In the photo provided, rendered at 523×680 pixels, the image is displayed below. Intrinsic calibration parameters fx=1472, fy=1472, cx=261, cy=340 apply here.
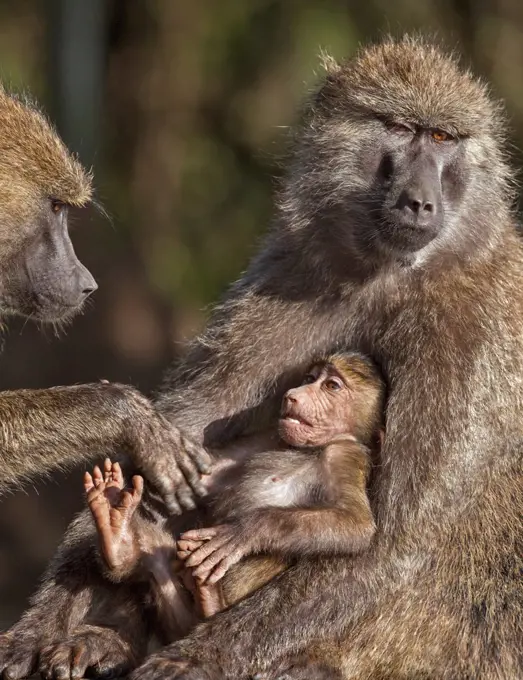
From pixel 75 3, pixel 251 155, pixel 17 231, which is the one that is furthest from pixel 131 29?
pixel 17 231

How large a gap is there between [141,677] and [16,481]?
1.21 metres

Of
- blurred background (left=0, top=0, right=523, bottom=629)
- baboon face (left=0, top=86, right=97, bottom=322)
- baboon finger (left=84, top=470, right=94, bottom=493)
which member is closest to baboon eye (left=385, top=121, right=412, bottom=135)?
baboon face (left=0, top=86, right=97, bottom=322)

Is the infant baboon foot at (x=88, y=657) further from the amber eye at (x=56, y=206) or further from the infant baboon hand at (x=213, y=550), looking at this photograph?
the amber eye at (x=56, y=206)

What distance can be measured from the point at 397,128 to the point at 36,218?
1.69 meters

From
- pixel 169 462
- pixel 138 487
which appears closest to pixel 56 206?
pixel 169 462

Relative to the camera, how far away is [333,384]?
636cm

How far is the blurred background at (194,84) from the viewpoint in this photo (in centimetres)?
1831

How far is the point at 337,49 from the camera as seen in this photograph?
1806 centimetres

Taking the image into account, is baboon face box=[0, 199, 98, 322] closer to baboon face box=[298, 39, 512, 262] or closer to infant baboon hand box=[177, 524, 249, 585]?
baboon face box=[298, 39, 512, 262]

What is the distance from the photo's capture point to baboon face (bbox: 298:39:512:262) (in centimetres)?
625

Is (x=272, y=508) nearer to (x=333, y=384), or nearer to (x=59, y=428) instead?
(x=333, y=384)

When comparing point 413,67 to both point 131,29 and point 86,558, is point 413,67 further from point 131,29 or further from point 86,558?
point 131,29

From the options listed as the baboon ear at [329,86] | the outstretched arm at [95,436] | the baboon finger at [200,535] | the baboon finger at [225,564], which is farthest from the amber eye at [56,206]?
the baboon finger at [225,564]

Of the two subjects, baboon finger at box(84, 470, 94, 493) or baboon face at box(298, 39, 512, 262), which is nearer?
baboon finger at box(84, 470, 94, 493)
